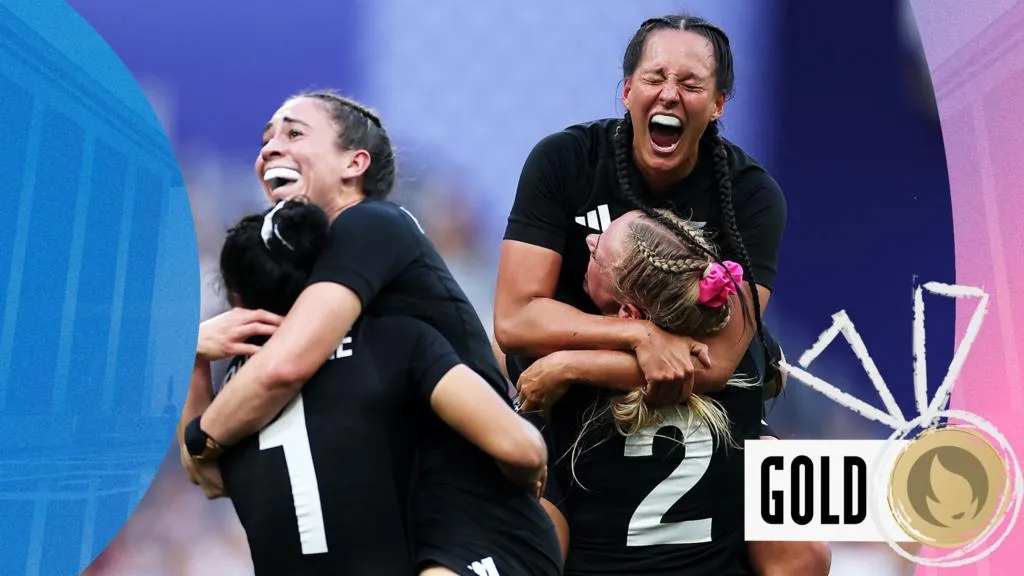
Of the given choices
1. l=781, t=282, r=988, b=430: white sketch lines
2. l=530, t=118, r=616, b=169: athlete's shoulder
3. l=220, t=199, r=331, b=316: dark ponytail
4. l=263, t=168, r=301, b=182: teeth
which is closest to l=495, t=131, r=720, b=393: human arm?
l=530, t=118, r=616, b=169: athlete's shoulder

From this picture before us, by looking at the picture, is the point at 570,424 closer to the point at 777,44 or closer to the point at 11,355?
the point at 777,44

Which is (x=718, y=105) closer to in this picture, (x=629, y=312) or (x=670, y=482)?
(x=629, y=312)

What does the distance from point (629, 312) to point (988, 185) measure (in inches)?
45.8

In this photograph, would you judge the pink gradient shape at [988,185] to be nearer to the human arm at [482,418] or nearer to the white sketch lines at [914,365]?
the white sketch lines at [914,365]

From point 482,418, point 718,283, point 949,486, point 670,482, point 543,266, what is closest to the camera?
point 482,418

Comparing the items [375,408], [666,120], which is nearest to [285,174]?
[375,408]

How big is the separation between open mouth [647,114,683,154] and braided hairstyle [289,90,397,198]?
0.62 meters

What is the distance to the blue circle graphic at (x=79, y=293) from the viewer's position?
3045 mm

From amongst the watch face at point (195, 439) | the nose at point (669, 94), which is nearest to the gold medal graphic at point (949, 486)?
the nose at point (669, 94)

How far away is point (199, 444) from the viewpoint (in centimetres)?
195

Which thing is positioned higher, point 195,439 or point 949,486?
point 195,439

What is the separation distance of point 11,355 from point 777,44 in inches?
79.9

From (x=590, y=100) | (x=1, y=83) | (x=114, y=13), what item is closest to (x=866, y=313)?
(x=590, y=100)

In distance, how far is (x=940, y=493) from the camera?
305 cm
